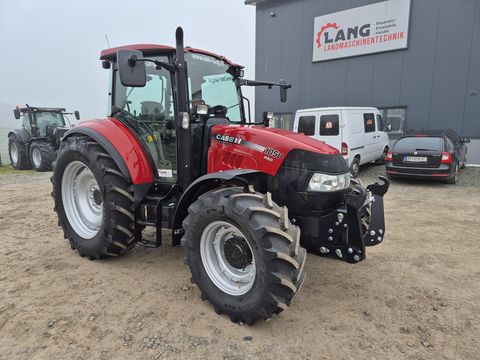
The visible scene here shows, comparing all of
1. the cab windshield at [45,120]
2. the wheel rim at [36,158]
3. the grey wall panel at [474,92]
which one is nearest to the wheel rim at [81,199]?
the wheel rim at [36,158]

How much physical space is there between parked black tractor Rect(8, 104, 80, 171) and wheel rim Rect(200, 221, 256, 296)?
9984mm

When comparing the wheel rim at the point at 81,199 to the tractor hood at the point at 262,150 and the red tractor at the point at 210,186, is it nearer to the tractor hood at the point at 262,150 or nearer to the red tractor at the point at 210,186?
the red tractor at the point at 210,186

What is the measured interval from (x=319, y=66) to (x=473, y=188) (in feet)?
24.9

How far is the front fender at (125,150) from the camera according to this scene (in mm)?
3303

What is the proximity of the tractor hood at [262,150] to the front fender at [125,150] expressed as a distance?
783mm

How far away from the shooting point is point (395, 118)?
38.9 ft

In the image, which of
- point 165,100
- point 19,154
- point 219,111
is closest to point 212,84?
point 219,111

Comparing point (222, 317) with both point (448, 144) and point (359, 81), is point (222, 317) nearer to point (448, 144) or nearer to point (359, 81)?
point (448, 144)

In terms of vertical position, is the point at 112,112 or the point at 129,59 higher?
the point at 129,59

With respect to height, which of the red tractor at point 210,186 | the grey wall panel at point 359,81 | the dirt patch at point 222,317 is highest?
the grey wall panel at point 359,81

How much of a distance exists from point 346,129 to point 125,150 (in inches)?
270

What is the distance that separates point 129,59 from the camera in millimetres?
2598

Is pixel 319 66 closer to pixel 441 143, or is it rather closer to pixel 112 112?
pixel 441 143

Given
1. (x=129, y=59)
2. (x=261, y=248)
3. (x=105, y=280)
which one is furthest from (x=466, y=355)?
(x=129, y=59)
